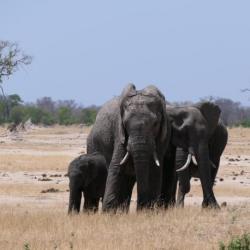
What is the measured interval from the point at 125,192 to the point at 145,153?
1.32 metres

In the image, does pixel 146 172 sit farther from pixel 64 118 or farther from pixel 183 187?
pixel 64 118

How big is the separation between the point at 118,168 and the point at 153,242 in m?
3.19

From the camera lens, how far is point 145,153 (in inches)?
597

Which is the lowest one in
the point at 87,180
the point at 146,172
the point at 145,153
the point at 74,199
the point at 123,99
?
the point at 74,199

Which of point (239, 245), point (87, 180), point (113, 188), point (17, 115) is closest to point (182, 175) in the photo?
point (87, 180)

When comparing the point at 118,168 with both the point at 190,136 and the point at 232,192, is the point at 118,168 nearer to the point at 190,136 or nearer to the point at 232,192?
the point at 190,136

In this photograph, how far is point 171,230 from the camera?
1352 centimetres

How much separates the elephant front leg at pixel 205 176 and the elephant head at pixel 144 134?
2.04 m

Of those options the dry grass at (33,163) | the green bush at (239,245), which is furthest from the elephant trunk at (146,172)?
the dry grass at (33,163)

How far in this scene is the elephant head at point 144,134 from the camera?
15.1 metres

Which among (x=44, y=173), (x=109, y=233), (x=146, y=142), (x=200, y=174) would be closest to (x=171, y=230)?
(x=109, y=233)

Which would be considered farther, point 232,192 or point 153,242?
point 232,192

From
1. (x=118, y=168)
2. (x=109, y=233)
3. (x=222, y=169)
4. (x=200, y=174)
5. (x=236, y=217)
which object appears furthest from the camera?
(x=222, y=169)

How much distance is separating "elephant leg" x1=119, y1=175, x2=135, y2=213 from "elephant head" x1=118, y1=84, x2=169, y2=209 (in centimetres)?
48
